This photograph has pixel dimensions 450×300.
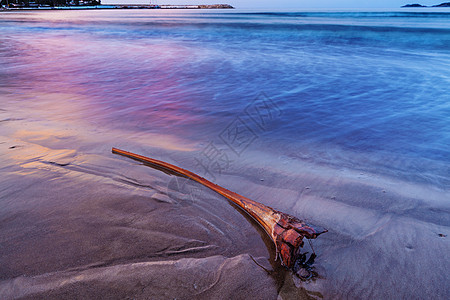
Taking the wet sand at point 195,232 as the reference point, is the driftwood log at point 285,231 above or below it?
above

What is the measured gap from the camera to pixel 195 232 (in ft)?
6.34

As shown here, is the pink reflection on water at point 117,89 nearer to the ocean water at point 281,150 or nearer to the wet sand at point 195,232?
the ocean water at point 281,150

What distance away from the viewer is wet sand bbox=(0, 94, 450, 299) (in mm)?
1537

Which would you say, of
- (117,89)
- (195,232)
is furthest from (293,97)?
(195,232)

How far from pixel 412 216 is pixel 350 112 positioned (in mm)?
3369

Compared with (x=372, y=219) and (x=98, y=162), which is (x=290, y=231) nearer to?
(x=372, y=219)

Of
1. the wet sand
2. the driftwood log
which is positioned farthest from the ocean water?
the driftwood log

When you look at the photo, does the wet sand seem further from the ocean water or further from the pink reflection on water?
the pink reflection on water

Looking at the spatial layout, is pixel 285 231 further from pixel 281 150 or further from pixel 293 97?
pixel 293 97

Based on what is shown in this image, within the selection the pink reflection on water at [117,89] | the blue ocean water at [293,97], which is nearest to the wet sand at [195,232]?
the blue ocean water at [293,97]

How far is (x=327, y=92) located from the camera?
660 centimetres

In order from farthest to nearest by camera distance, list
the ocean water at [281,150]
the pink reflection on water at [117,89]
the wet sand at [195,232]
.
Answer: the pink reflection on water at [117,89] → the ocean water at [281,150] → the wet sand at [195,232]

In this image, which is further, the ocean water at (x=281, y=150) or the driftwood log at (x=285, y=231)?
the ocean water at (x=281, y=150)

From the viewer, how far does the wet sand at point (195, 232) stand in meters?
1.54
